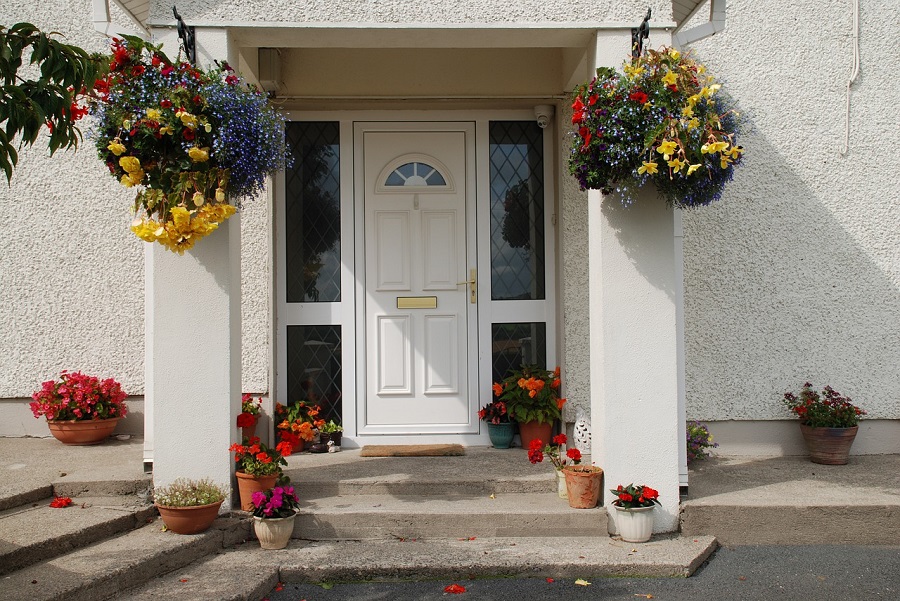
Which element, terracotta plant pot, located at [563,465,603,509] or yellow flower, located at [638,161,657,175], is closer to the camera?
yellow flower, located at [638,161,657,175]

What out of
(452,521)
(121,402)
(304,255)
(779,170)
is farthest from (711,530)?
(121,402)

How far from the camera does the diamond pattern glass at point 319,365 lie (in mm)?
5961

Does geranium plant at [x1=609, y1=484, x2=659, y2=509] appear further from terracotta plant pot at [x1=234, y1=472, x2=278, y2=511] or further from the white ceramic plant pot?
terracotta plant pot at [x1=234, y1=472, x2=278, y2=511]

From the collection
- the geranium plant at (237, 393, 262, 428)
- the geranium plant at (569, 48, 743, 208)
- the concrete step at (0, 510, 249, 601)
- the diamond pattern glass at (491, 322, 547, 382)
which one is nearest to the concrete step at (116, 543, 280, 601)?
the concrete step at (0, 510, 249, 601)

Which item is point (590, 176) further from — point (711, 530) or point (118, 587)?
point (118, 587)

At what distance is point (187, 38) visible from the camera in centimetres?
429

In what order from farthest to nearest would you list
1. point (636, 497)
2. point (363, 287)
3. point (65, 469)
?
1. point (363, 287)
2. point (65, 469)
3. point (636, 497)

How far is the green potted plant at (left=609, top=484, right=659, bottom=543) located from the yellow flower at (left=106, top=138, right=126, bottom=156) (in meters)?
3.13

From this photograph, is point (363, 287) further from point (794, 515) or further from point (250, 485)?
point (794, 515)

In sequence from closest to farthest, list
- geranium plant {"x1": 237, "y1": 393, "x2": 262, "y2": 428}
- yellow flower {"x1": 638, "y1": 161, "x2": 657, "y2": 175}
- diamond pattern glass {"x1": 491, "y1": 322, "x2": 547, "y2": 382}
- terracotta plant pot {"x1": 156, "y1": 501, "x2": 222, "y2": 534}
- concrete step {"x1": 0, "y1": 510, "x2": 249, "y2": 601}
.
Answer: concrete step {"x1": 0, "y1": 510, "x2": 249, "y2": 601}, yellow flower {"x1": 638, "y1": 161, "x2": 657, "y2": 175}, terracotta plant pot {"x1": 156, "y1": 501, "x2": 222, "y2": 534}, geranium plant {"x1": 237, "y1": 393, "x2": 262, "y2": 428}, diamond pattern glass {"x1": 491, "y1": 322, "x2": 547, "y2": 382}

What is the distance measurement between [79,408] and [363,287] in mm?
2209

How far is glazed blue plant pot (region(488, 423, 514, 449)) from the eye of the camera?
578 cm

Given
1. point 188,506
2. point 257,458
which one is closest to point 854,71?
point 257,458

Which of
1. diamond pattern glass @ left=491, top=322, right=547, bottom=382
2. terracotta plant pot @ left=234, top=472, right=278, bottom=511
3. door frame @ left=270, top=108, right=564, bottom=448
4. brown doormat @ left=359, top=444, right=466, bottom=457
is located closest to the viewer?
terracotta plant pot @ left=234, top=472, right=278, bottom=511
